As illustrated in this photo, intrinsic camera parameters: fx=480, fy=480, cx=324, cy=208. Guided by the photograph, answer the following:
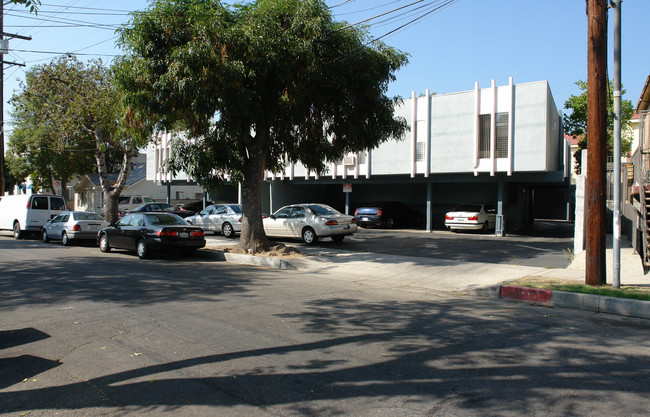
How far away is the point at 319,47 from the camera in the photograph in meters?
12.8

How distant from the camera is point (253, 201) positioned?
1488 centimetres

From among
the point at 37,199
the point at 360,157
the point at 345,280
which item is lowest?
the point at 345,280

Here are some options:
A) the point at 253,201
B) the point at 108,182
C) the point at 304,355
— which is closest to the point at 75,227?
the point at 108,182

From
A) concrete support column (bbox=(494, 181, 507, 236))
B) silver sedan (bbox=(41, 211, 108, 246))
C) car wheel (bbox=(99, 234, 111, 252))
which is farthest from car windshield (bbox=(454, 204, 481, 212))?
silver sedan (bbox=(41, 211, 108, 246))

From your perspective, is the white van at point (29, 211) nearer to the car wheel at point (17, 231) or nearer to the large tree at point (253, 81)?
the car wheel at point (17, 231)

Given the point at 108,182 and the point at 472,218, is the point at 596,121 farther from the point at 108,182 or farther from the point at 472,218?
the point at 108,182

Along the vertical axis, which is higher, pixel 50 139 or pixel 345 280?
pixel 50 139

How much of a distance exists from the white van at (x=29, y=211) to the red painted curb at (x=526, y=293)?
20.5 meters

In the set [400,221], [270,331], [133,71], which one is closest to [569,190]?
[400,221]

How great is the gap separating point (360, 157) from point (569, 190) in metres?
21.6

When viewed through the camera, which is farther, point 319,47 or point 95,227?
point 95,227

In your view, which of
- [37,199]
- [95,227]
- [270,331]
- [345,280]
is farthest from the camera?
[37,199]

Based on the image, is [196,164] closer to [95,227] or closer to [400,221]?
[95,227]

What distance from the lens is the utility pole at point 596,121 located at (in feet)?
28.6
